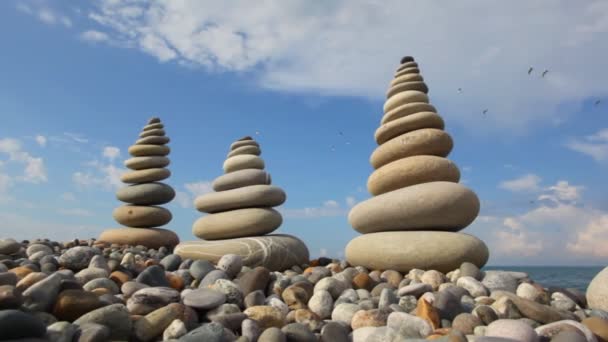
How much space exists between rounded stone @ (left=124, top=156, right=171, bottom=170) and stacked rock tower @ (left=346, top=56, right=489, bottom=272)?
812 cm

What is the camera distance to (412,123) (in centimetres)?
982

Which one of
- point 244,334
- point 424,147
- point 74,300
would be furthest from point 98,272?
point 424,147

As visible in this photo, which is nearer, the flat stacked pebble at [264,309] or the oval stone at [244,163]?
the flat stacked pebble at [264,309]

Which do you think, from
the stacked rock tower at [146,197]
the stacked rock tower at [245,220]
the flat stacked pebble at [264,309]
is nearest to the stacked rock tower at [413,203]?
the flat stacked pebble at [264,309]

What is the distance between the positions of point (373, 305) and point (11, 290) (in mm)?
3877

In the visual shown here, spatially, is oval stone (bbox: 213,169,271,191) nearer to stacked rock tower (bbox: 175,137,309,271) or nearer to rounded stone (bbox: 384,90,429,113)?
stacked rock tower (bbox: 175,137,309,271)

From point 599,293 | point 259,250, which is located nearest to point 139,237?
point 259,250

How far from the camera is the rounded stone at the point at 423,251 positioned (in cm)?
797

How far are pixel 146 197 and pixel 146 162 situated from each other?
123 centimetres

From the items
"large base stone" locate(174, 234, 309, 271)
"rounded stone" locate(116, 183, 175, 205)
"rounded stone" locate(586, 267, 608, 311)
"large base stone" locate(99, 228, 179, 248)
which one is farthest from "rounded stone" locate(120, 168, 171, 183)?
"rounded stone" locate(586, 267, 608, 311)

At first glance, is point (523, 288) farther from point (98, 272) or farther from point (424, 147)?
point (98, 272)

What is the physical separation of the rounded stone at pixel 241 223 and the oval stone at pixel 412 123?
328 centimetres

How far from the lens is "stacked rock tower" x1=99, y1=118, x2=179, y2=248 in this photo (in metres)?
14.3

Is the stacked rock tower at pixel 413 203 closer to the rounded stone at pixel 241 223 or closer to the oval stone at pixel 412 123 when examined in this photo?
the oval stone at pixel 412 123
